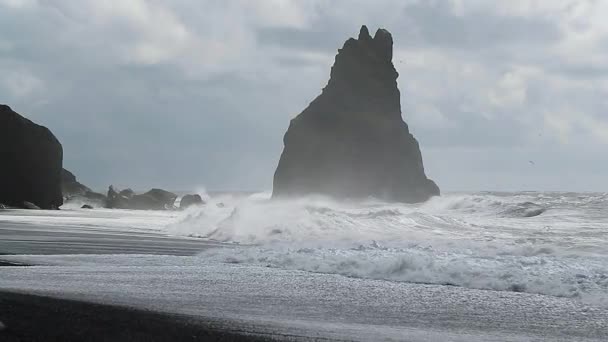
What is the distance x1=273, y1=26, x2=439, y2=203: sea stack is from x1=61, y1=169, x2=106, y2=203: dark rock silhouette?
19694mm

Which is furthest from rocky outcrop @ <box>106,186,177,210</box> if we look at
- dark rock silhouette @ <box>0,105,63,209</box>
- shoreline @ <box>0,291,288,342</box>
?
shoreline @ <box>0,291,288,342</box>

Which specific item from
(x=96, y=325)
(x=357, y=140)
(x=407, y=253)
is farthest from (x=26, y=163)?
(x=96, y=325)

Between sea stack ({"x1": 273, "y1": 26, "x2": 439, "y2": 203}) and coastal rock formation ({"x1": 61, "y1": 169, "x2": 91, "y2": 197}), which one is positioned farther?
coastal rock formation ({"x1": 61, "y1": 169, "x2": 91, "y2": 197})

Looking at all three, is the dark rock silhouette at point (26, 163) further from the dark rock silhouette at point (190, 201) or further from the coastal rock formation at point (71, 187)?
the coastal rock formation at point (71, 187)

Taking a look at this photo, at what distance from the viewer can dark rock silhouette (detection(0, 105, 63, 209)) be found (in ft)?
190

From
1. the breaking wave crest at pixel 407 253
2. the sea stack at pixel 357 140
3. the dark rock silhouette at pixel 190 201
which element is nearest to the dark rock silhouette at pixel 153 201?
the dark rock silhouette at pixel 190 201

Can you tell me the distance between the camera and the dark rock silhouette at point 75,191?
79.6 meters

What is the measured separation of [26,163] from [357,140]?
36.8m

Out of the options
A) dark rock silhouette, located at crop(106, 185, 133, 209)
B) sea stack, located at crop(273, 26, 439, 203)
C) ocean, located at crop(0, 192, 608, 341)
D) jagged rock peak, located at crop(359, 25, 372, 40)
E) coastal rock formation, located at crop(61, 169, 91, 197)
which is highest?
jagged rock peak, located at crop(359, 25, 372, 40)

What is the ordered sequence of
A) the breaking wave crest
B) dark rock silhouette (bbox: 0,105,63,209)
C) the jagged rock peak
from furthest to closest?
1. the jagged rock peak
2. dark rock silhouette (bbox: 0,105,63,209)
3. the breaking wave crest

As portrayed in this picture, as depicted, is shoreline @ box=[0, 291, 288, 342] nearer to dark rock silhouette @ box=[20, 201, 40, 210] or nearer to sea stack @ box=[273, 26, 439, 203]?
dark rock silhouette @ box=[20, 201, 40, 210]

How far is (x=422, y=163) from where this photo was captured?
274 feet

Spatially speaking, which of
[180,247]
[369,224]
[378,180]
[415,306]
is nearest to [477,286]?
[415,306]

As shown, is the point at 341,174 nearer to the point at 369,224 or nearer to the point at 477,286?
the point at 369,224
